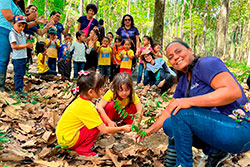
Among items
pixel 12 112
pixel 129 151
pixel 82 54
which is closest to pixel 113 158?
pixel 129 151

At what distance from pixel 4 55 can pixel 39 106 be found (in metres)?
1.07

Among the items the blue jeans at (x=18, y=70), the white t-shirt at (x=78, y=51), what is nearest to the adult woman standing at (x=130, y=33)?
the white t-shirt at (x=78, y=51)

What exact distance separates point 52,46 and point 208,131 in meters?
4.82

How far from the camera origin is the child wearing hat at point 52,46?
5.43m

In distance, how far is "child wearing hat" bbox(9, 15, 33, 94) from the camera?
3555 mm

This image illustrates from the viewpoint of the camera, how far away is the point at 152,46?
622 centimetres

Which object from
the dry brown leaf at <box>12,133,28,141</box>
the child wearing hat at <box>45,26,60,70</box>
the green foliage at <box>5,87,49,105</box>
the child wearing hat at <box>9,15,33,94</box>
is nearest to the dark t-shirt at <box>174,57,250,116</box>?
the dry brown leaf at <box>12,133,28,141</box>

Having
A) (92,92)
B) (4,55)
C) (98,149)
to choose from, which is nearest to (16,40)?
(4,55)

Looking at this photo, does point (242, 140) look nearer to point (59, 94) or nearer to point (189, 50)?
point (189, 50)

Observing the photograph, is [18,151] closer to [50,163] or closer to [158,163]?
[50,163]

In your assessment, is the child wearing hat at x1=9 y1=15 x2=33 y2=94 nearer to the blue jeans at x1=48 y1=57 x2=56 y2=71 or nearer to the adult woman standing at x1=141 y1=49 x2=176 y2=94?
the blue jeans at x1=48 y1=57 x2=56 y2=71

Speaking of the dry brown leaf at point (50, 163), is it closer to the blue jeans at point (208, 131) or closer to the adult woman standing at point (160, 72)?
the blue jeans at point (208, 131)

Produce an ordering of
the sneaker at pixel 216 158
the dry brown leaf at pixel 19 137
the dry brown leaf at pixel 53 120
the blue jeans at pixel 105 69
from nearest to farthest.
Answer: the sneaker at pixel 216 158
the dry brown leaf at pixel 19 137
the dry brown leaf at pixel 53 120
the blue jeans at pixel 105 69

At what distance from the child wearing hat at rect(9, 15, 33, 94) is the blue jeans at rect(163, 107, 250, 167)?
316 centimetres
